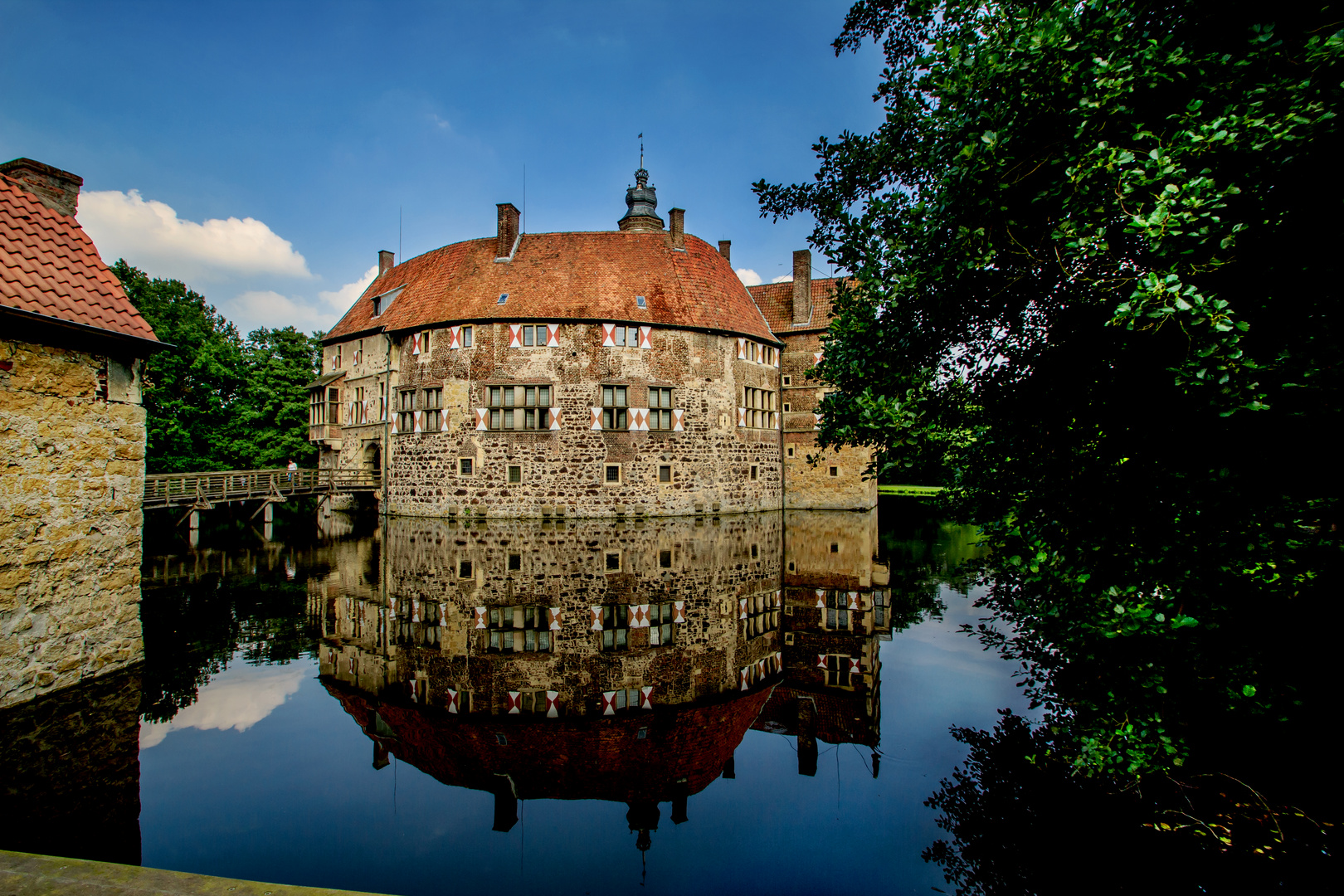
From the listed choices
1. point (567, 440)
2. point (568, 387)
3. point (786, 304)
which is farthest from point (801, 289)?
point (567, 440)

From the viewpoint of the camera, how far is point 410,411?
2180 centimetres

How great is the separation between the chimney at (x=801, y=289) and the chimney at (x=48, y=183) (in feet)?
74.3

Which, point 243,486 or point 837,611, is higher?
point 243,486

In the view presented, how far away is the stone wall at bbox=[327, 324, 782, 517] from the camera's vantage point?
2044 cm

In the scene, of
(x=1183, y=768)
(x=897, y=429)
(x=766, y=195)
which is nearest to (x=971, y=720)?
(x=1183, y=768)

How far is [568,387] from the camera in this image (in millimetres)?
20531

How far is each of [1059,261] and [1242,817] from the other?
10.5ft

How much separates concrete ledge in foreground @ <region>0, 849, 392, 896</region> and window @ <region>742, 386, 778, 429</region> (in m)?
21.4

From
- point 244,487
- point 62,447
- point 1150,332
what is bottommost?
point 244,487

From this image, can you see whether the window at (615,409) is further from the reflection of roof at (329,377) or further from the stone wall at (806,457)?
the reflection of roof at (329,377)

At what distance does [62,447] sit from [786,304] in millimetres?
24487

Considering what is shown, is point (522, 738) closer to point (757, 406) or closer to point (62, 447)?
point (62, 447)

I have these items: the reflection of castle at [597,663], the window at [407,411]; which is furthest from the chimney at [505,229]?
the reflection of castle at [597,663]

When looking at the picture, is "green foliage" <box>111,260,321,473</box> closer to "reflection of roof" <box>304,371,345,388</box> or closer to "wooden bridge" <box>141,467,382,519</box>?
"wooden bridge" <box>141,467,382,519</box>
